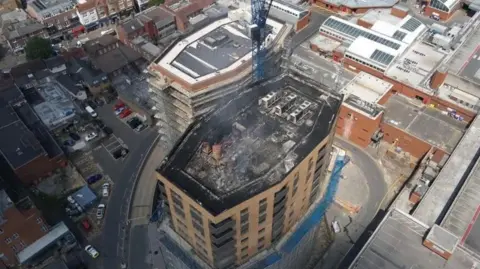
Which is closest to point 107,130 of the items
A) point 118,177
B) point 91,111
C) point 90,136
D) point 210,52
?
point 90,136

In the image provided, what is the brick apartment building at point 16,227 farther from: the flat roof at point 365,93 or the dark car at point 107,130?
the flat roof at point 365,93

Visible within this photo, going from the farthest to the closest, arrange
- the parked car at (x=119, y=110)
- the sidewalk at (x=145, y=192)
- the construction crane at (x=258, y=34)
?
1. the parked car at (x=119, y=110)
2. the sidewalk at (x=145, y=192)
3. the construction crane at (x=258, y=34)

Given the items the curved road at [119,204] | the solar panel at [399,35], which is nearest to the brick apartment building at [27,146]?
the curved road at [119,204]

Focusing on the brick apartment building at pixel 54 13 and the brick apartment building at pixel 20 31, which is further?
the brick apartment building at pixel 54 13

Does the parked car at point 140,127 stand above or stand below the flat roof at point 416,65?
below

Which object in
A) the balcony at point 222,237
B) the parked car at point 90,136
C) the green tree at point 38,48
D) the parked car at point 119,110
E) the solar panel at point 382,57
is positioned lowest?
the parked car at point 90,136
